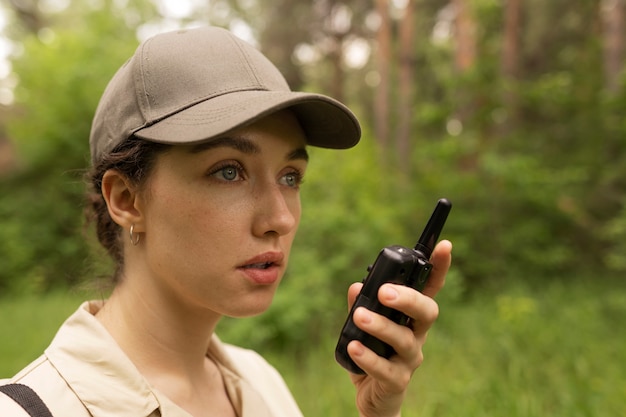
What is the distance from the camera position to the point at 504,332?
5277mm

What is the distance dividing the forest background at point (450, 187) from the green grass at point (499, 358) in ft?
0.09

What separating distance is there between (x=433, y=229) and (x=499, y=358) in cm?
379

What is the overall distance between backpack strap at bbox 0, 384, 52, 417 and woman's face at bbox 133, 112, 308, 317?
387 millimetres

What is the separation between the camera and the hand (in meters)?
1.08

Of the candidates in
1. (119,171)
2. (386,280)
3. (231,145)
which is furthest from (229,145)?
(386,280)

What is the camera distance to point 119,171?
4.34 feet

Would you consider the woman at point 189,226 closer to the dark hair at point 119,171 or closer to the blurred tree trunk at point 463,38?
the dark hair at point 119,171

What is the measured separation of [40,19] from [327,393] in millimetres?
18402

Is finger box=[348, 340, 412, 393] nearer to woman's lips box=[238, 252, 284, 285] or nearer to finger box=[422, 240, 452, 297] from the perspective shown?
finger box=[422, 240, 452, 297]

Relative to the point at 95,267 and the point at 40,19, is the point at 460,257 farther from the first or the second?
the point at 40,19

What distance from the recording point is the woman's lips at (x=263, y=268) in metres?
1.29

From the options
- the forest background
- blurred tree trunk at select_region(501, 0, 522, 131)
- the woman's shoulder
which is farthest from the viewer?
blurred tree trunk at select_region(501, 0, 522, 131)

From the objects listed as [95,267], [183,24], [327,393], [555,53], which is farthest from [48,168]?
[555,53]

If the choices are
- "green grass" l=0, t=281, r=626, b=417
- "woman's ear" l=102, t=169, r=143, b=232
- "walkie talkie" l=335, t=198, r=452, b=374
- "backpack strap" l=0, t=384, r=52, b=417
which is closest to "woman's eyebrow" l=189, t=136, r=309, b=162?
"woman's ear" l=102, t=169, r=143, b=232
